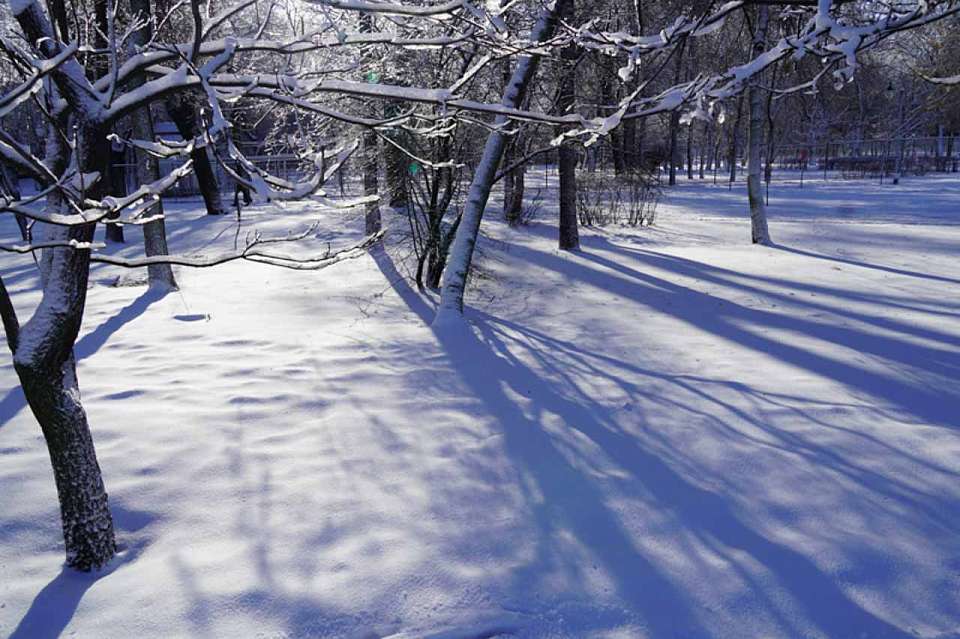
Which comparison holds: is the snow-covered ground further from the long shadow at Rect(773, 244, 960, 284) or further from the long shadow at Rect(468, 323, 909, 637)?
the long shadow at Rect(773, 244, 960, 284)

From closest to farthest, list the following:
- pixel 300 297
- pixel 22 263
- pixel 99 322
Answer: pixel 99 322
pixel 300 297
pixel 22 263

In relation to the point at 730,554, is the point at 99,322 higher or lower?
higher

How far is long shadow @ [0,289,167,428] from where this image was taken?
17.8 feet

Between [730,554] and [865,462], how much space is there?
1.44 m

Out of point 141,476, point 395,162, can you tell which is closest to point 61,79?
point 141,476

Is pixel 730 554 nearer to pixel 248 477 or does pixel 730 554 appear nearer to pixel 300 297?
pixel 248 477

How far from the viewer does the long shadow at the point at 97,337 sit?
5438 millimetres

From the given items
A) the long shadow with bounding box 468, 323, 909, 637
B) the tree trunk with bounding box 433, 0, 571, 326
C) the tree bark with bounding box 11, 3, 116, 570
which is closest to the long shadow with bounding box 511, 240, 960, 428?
the long shadow with bounding box 468, 323, 909, 637

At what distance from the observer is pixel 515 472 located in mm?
4270

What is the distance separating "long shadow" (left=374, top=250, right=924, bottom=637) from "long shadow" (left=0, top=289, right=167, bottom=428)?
3.52 m

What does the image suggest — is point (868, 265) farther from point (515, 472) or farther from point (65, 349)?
point (65, 349)

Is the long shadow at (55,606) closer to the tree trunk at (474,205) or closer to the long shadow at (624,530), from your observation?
the long shadow at (624,530)

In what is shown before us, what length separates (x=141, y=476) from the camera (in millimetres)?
4207

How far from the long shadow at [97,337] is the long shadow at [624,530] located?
11.5ft
